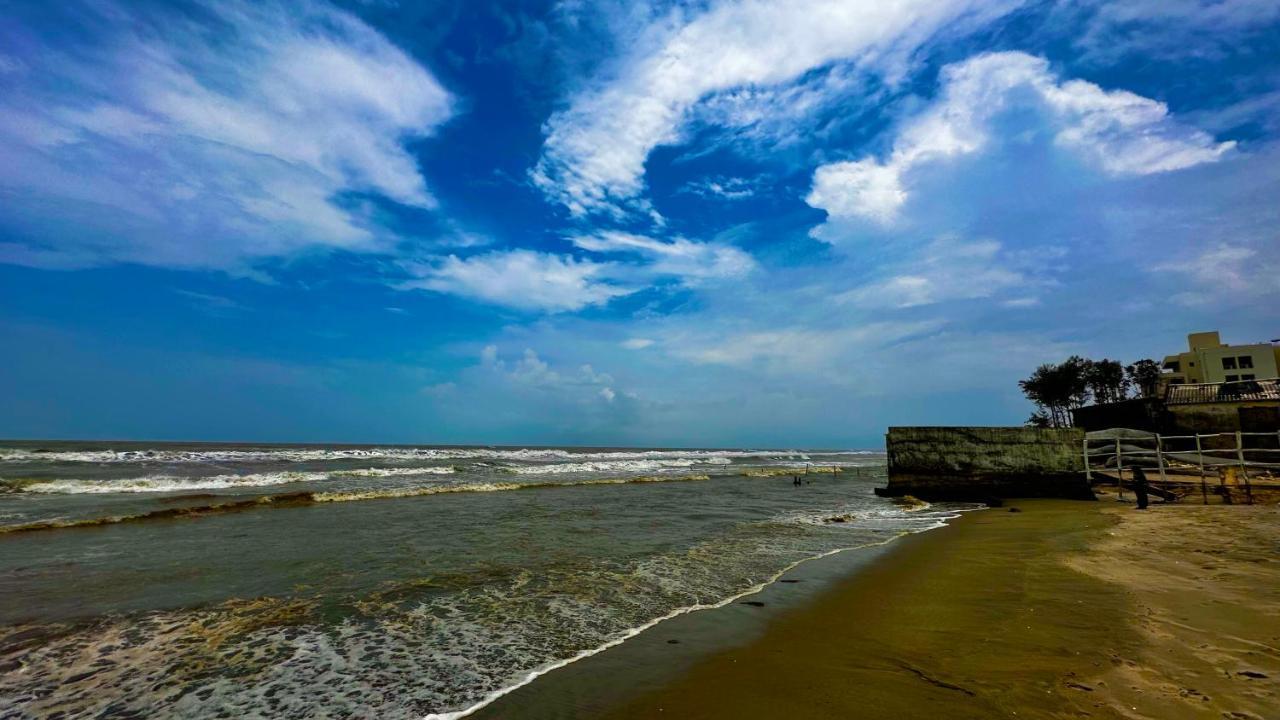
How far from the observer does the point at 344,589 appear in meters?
7.04

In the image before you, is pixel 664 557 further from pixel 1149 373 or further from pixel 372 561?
pixel 1149 373

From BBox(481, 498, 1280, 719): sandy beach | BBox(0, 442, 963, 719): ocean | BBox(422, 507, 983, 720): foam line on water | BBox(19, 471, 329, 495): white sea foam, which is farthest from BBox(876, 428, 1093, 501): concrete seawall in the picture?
BBox(19, 471, 329, 495): white sea foam

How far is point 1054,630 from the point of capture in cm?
497

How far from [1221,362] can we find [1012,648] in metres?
73.6

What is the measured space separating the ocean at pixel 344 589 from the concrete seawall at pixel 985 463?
3.01m

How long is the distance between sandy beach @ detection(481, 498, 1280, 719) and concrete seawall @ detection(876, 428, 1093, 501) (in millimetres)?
10950

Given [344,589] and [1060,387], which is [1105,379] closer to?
[1060,387]

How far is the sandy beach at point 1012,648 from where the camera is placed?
359 cm

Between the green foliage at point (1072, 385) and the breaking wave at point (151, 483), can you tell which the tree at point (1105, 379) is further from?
the breaking wave at point (151, 483)

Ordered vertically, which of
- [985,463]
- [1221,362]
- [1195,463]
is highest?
[1221,362]

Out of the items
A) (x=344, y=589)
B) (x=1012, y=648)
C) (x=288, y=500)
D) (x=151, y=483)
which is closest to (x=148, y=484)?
(x=151, y=483)

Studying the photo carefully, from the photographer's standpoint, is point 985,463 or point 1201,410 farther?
point 1201,410

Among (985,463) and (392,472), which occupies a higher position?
(985,463)

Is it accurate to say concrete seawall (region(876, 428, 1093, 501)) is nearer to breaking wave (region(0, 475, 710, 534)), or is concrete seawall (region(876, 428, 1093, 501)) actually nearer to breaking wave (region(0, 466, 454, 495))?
breaking wave (region(0, 475, 710, 534))
